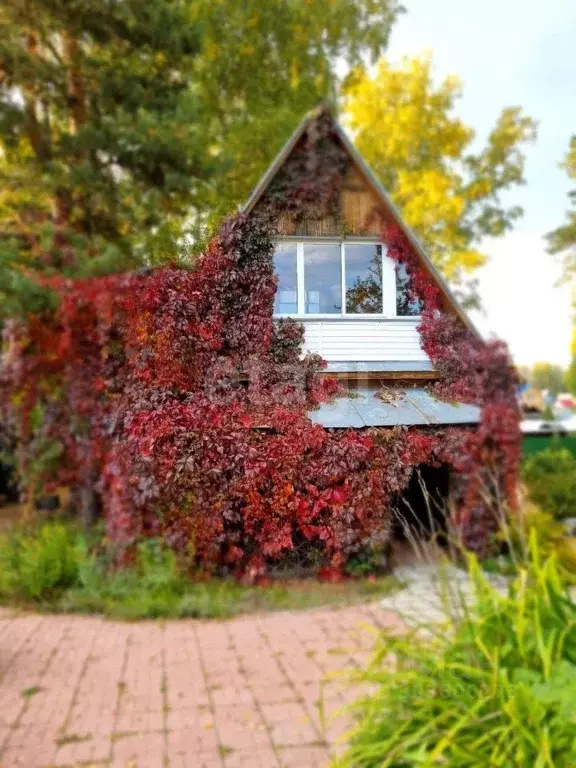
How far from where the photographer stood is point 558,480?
3555 mm

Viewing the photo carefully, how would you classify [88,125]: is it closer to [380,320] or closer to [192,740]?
[380,320]

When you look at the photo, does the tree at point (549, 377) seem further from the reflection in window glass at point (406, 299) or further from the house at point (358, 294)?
the reflection in window glass at point (406, 299)

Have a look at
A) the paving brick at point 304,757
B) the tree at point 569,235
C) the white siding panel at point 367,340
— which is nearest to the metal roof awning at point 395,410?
the white siding panel at point 367,340

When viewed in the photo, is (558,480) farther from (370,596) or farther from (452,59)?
(452,59)

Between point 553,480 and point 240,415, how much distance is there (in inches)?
72.6

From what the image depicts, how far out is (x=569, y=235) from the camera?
3.07 m

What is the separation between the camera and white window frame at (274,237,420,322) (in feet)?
11.2

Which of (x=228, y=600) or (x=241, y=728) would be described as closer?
(x=241, y=728)

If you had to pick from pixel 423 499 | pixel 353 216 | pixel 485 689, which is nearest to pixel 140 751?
pixel 485 689

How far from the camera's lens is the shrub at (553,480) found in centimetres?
317

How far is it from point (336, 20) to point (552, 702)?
13.9 ft

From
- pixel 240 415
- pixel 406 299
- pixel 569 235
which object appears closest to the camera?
pixel 569 235

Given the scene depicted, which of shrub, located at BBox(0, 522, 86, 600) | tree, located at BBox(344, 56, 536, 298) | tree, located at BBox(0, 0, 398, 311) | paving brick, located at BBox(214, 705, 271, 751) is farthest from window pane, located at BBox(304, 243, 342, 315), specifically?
shrub, located at BBox(0, 522, 86, 600)

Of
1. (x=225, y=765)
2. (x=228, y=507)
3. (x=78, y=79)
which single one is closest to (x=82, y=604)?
(x=228, y=507)
